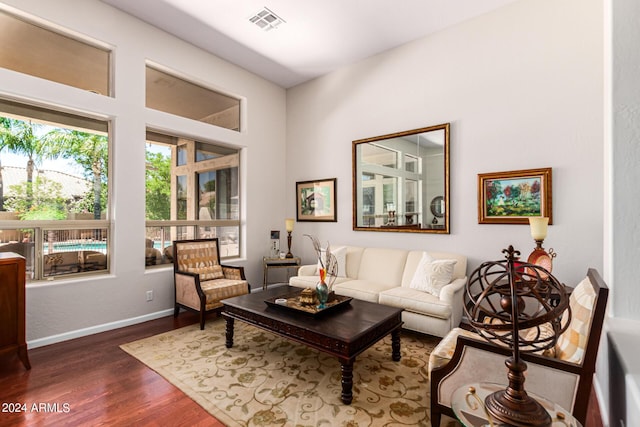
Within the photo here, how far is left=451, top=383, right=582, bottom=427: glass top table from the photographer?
4.14ft

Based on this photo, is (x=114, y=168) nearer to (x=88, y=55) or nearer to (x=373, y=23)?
(x=88, y=55)

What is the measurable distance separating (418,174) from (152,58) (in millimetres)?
3777

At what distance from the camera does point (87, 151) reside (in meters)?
3.62

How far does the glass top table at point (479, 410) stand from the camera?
4.14ft

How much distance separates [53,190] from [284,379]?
3184mm

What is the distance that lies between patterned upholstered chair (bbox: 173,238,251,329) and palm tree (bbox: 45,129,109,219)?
3.60ft

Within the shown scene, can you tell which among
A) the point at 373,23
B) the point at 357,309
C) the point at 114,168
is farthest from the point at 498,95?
the point at 114,168

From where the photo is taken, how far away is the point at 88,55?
3.57 meters

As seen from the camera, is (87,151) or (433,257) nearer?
(87,151)

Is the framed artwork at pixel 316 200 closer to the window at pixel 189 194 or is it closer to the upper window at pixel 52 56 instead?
the window at pixel 189 194

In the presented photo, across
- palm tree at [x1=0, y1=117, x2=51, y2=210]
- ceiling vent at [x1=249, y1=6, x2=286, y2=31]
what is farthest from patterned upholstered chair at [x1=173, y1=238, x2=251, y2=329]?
ceiling vent at [x1=249, y1=6, x2=286, y2=31]

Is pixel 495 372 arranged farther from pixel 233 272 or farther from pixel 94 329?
pixel 94 329

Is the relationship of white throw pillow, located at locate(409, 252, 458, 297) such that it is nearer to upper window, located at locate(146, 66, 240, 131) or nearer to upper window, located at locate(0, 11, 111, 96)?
upper window, located at locate(146, 66, 240, 131)

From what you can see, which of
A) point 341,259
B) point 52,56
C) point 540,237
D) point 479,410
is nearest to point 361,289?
point 341,259
